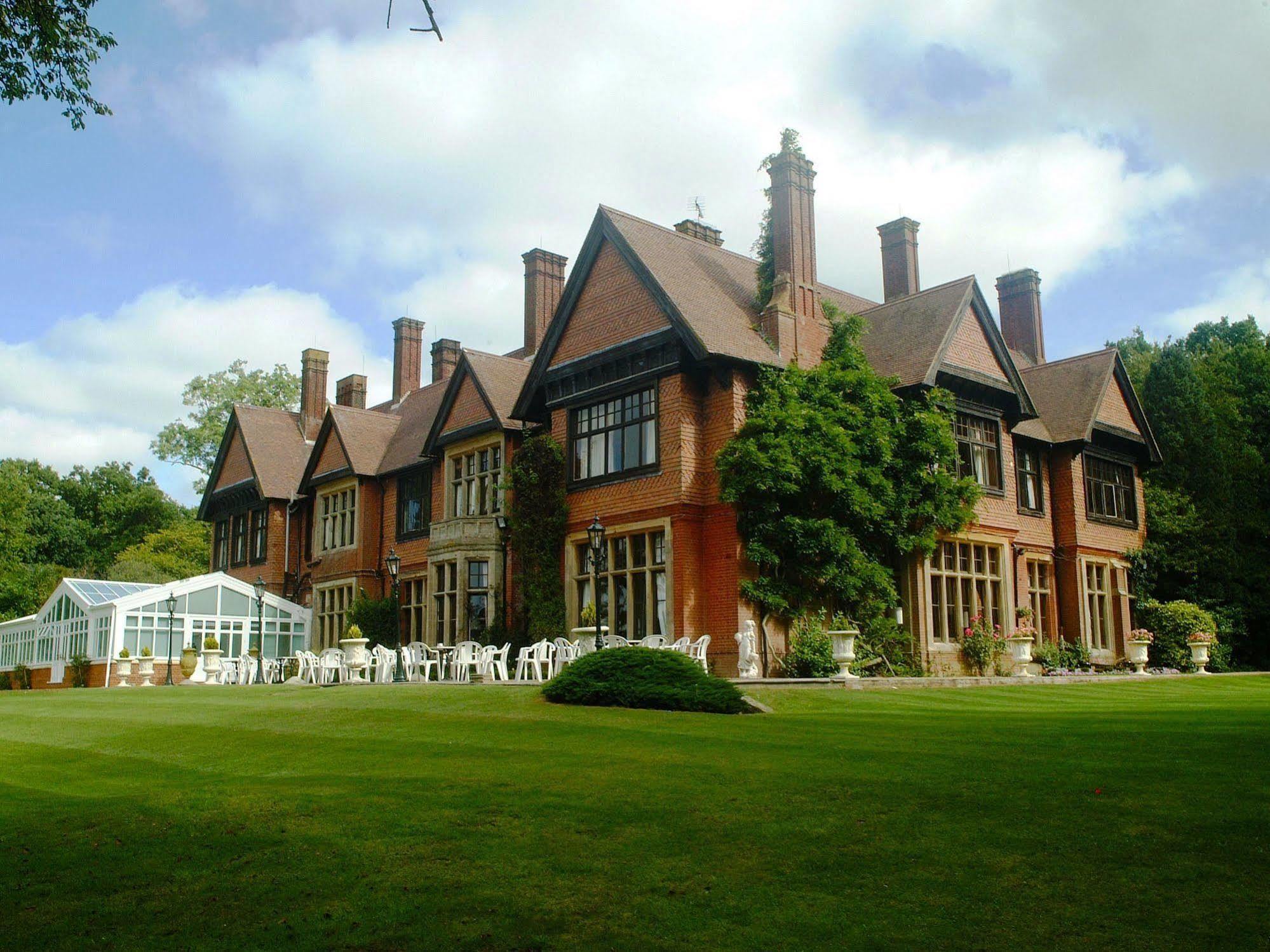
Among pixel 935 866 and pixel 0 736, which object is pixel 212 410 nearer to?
pixel 0 736

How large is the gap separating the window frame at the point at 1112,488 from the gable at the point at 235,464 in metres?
26.5

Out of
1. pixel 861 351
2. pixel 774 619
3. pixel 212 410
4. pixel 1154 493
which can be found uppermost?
pixel 212 410

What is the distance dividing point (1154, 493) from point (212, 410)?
42.2 metres

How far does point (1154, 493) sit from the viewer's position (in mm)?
31422

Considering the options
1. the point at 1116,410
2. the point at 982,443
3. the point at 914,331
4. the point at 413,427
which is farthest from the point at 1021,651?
the point at 413,427

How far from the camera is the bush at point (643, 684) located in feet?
45.3

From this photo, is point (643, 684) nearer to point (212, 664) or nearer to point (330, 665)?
point (330, 665)

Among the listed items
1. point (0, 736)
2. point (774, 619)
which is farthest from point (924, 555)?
point (0, 736)

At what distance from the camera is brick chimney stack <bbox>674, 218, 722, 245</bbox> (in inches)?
1209

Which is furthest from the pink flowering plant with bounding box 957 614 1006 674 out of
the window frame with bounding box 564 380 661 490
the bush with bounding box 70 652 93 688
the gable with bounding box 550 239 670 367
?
the bush with bounding box 70 652 93 688

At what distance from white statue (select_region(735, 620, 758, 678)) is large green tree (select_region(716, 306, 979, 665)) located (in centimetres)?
67

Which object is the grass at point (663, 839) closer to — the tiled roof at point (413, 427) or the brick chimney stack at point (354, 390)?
the tiled roof at point (413, 427)

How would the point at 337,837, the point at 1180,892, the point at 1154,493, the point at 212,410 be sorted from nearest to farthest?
the point at 1180,892, the point at 337,837, the point at 1154,493, the point at 212,410

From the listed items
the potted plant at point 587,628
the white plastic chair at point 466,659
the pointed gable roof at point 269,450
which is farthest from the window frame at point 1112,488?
the pointed gable roof at point 269,450
